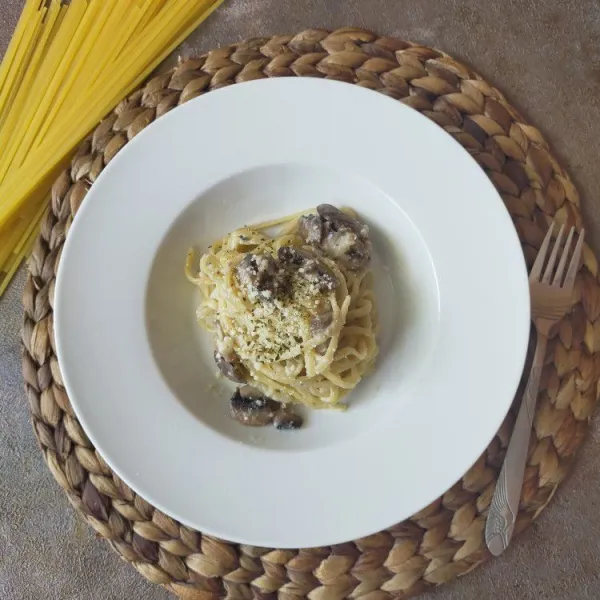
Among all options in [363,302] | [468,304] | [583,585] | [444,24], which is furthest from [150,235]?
[583,585]

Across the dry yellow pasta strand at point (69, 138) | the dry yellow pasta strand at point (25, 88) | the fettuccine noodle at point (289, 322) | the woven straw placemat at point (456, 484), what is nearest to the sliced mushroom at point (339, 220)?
the fettuccine noodle at point (289, 322)

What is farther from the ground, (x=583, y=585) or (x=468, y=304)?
(x=468, y=304)

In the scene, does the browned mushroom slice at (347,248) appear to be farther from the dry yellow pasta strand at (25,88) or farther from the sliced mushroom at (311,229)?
the dry yellow pasta strand at (25,88)

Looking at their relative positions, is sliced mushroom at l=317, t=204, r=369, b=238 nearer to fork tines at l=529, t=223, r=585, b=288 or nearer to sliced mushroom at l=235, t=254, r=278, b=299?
sliced mushroom at l=235, t=254, r=278, b=299

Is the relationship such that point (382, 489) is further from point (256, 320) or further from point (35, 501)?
point (35, 501)

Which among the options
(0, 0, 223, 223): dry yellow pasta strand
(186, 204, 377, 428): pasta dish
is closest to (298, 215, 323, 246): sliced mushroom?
(186, 204, 377, 428): pasta dish

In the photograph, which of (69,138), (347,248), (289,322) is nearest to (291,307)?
(289,322)
